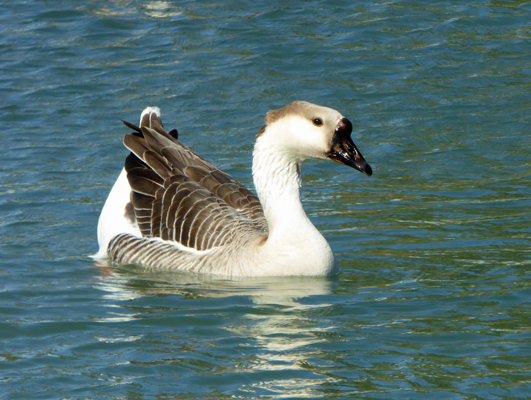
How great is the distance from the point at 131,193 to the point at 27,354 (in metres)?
3.11

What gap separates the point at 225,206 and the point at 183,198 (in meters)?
0.41

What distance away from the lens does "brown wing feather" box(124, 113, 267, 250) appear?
8.21m

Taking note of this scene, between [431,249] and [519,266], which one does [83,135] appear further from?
[519,266]

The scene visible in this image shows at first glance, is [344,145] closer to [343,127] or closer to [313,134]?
[343,127]

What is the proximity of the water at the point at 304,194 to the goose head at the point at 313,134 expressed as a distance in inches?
44.8

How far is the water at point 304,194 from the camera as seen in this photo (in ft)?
19.1

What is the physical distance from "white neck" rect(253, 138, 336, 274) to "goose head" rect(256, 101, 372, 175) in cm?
13

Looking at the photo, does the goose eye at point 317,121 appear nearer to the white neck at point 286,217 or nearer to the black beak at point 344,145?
the black beak at point 344,145

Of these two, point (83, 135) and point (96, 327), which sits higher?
point (83, 135)

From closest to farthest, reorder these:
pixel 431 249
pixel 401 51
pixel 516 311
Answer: pixel 516 311
pixel 431 249
pixel 401 51

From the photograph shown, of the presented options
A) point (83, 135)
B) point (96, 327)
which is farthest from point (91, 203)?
point (96, 327)

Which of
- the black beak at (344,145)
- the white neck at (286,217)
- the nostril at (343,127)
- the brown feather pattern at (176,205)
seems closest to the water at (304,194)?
the white neck at (286,217)

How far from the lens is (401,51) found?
48.9 feet

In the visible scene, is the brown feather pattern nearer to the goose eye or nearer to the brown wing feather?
the brown wing feather
